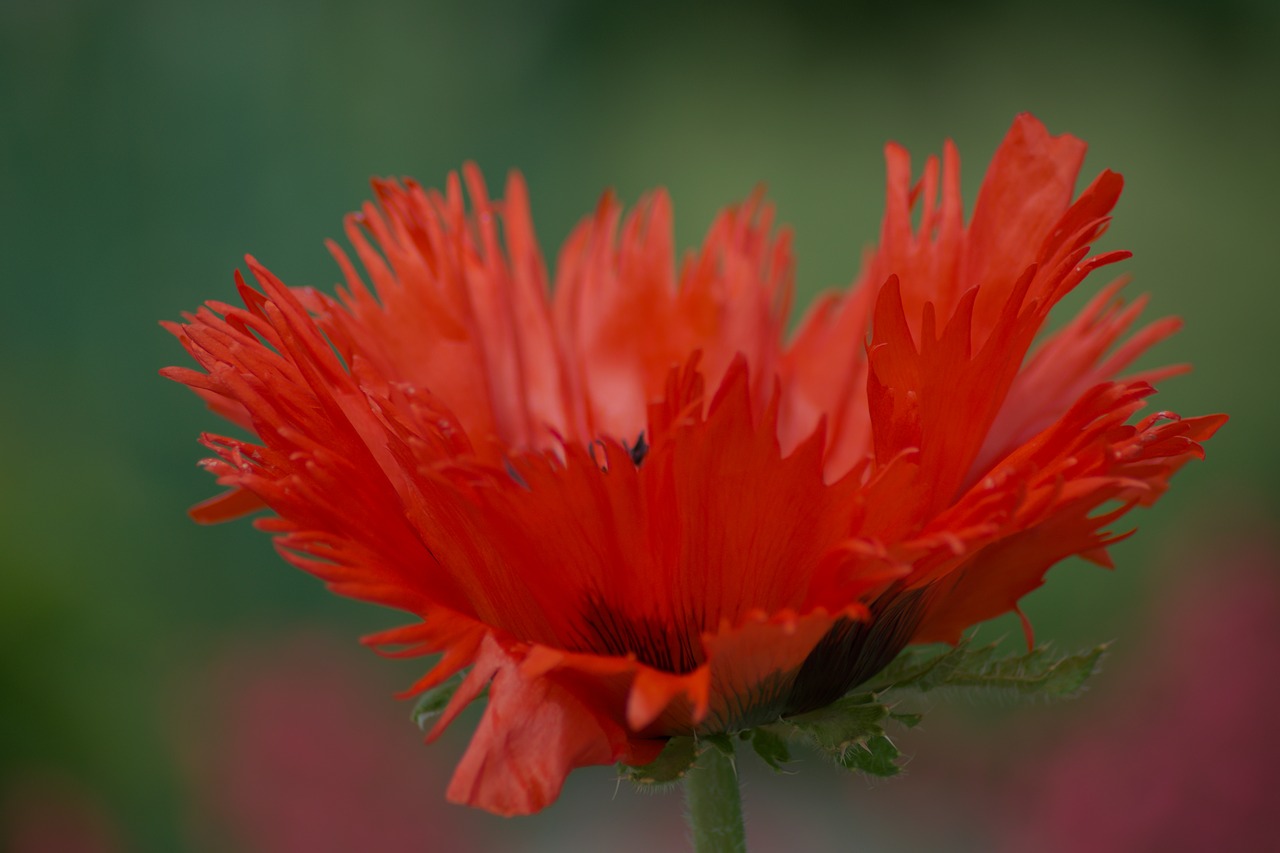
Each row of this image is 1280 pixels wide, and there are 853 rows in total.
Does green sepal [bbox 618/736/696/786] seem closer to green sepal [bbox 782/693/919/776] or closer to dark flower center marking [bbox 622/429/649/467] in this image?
green sepal [bbox 782/693/919/776]

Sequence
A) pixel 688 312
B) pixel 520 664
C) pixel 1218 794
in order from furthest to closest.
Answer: pixel 1218 794
pixel 688 312
pixel 520 664

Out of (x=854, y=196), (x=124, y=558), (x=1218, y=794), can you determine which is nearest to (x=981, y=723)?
(x=1218, y=794)

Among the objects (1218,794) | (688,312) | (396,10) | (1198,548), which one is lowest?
(1218,794)

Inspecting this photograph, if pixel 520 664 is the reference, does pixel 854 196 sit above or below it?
above

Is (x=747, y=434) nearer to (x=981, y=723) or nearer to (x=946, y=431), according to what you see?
(x=946, y=431)

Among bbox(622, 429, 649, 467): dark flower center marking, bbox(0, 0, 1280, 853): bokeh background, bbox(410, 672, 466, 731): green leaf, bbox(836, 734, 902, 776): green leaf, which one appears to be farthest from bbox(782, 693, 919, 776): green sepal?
bbox(0, 0, 1280, 853): bokeh background
